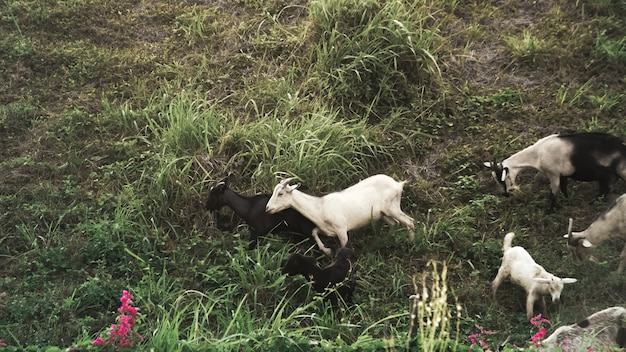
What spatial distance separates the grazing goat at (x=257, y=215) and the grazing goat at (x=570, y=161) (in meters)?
1.58

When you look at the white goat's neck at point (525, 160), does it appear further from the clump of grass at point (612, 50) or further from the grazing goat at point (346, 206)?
the clump of grass at point (612, 50)

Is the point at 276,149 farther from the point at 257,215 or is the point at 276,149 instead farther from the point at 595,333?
the point at 595,333

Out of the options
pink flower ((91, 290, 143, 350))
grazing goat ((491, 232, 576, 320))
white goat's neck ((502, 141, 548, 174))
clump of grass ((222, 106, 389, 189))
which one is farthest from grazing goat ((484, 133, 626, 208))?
pink flower ((91, 290, 143, 350))

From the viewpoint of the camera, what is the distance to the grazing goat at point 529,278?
169 inches

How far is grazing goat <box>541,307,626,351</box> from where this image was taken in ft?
12.8

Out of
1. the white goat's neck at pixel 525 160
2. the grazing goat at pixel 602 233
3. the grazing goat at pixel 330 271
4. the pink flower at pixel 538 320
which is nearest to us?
the pink flower at pixel 538 320

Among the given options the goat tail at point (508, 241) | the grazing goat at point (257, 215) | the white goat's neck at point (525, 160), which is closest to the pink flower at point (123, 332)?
the grazing goat at point (257, 215)

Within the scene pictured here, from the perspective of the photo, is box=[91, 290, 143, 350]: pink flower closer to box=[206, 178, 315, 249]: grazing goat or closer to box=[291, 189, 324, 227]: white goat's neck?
box=[206, 178, 315, 249]: grazing goat

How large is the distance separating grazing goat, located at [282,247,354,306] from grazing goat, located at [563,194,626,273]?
5.09ft

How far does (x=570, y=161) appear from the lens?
5.11 meters

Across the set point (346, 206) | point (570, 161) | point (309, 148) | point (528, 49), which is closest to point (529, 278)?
point (570, 161)

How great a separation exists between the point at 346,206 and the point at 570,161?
1745 millimetres

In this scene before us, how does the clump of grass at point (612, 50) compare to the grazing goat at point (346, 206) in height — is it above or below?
above

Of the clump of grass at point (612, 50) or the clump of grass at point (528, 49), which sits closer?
the clump of grass at point (612, 50)
